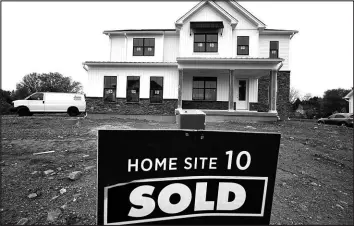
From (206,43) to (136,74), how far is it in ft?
19.7

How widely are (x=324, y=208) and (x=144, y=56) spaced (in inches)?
602

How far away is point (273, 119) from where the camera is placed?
1280 centimetres

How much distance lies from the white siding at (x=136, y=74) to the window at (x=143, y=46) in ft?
8.38

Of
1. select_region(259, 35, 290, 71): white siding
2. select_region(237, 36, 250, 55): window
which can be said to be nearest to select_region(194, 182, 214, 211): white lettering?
select_region(237, 36, 250, 55): window

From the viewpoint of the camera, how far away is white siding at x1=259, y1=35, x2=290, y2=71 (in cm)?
1777

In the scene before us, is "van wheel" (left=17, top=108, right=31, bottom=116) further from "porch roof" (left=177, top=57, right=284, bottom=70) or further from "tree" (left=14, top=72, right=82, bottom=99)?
"tree" (left=14, top=72, right=82, bottom=99)

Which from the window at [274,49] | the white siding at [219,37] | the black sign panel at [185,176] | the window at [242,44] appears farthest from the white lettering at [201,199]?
the window at [274,49]

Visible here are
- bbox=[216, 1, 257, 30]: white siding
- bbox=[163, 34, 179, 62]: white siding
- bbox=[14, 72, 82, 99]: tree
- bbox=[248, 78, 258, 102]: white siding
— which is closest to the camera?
bbox=[216, 1, 257, 30]: white siding

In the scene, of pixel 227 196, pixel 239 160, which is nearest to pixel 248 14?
pixel 239 160

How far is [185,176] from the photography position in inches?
50.9

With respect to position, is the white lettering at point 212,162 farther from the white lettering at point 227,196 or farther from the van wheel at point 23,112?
the van wheel at point 23,112

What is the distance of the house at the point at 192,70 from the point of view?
13.2m

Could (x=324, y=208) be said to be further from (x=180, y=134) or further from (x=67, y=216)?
(x=67, y=216)

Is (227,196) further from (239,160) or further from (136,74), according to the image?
(136,74)
